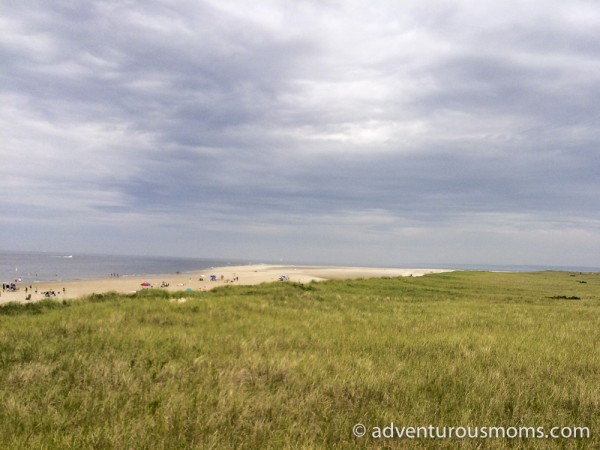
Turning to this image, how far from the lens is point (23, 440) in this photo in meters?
4.15

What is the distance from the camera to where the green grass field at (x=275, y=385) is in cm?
446

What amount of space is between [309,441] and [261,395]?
149 cm

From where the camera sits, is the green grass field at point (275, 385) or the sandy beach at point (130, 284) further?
the sandy beach at point (130, 284)

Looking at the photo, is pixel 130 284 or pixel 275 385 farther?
pixel 130 284

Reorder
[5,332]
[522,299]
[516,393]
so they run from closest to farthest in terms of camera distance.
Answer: [516,393] < [5,332] < [522,299]

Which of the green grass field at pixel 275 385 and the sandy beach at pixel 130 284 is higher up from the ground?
the green grass field at pixel 275 385

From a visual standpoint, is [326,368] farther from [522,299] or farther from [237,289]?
[522,299]

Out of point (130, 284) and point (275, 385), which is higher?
point (275, 385)

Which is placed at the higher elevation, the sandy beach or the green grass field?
the green grass field

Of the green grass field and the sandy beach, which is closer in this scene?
the green grass field

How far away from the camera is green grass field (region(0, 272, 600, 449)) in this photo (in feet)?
14.6

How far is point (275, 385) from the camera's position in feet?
20.4

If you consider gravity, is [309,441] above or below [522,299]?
above

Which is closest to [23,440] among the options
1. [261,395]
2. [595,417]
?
[261,395]
